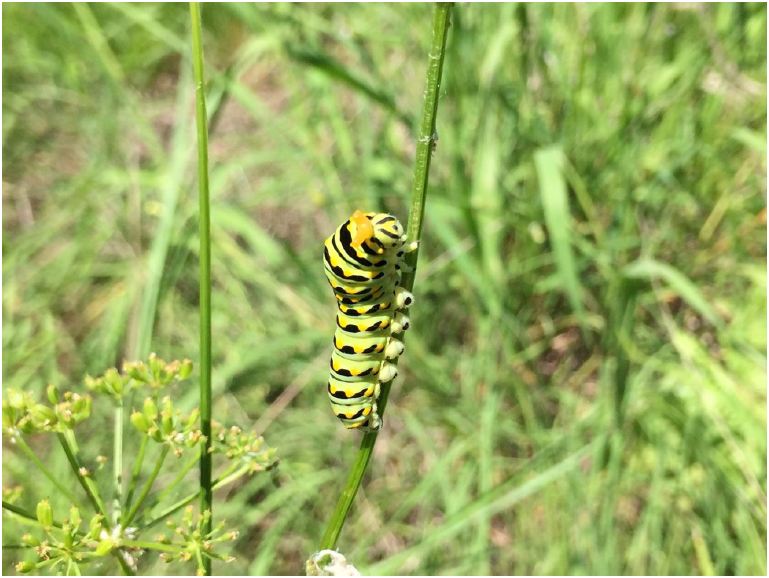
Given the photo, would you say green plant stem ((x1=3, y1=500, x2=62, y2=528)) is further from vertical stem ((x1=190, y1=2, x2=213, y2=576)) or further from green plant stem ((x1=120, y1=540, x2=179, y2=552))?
vertical stem ((x1=190, y1=2, x2=213, y2=576))

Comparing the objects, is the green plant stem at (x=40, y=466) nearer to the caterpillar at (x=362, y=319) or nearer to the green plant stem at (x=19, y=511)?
the green plant stem at (x=19, y=511)

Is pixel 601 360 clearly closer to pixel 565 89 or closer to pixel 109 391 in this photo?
pixel 565 89

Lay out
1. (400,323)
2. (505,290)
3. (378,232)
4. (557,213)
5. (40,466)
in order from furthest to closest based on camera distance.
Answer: (505,290), (557,213), (400,323), (378,232), (40,466)

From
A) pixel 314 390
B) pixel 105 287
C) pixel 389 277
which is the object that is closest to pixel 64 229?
pixel 105 287

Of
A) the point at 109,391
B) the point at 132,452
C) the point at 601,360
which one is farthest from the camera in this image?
the point at 601,360

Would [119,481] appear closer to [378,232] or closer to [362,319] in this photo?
[362,319]

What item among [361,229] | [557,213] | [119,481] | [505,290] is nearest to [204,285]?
[361,229]
